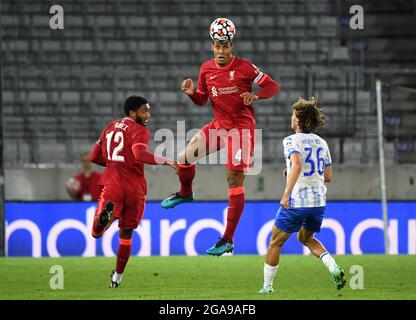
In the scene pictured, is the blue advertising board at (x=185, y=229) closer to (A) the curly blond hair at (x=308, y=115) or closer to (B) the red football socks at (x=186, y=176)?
(B) the red football socks at (x=186, y=176)

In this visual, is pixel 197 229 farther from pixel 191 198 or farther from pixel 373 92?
pixel 191 198

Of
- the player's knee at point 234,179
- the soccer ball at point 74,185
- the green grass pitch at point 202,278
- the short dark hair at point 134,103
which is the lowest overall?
the green grass pitch at point 202,278

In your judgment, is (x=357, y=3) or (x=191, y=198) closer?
(x=191, y=198)

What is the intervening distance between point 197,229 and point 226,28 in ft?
26.4

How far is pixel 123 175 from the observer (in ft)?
39.4

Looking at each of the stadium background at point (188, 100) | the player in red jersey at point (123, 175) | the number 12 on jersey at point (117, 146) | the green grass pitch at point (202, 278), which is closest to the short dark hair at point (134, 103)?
the player in red jersey at point (123, 175)

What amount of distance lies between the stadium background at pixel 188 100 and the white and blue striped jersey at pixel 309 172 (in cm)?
807

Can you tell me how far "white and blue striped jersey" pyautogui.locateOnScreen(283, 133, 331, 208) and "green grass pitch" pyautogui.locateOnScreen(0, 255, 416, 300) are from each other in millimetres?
945

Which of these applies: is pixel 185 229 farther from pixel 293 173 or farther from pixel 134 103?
pixel 293 173

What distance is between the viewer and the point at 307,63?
23.0 metres

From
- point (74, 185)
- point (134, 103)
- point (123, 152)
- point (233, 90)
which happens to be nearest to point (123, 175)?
point (123, 152)

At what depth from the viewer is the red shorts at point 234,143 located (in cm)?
1112

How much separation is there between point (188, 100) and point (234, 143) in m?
11.6
